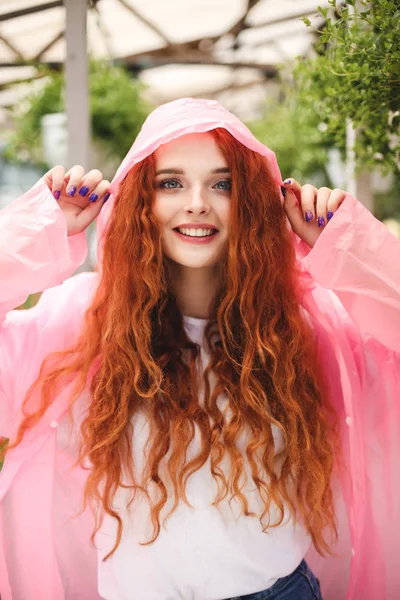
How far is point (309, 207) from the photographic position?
1.05m

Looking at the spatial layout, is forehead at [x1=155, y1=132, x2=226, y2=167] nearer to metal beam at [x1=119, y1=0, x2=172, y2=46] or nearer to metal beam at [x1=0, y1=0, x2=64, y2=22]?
metal beam at [x1=0, y1=0, x2=64, y2=22]

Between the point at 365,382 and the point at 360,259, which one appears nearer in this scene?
the point at 360,259

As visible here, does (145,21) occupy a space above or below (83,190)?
above

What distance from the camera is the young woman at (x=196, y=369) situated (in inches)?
40.4

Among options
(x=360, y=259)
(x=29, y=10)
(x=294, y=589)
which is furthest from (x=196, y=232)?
(x=29, y=10)

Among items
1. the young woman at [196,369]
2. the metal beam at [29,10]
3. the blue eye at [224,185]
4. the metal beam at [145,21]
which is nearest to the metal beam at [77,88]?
the metal beam at [29,10]

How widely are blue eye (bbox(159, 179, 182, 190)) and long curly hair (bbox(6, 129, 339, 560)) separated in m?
0.02

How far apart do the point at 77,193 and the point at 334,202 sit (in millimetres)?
472

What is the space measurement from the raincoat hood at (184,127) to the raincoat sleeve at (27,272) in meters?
0.14

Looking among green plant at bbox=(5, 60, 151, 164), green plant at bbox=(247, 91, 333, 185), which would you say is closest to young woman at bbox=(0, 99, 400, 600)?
green plant at bbox=(247, 91, 333, 185)

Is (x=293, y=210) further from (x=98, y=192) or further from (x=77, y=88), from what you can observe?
(x=77, y=88)

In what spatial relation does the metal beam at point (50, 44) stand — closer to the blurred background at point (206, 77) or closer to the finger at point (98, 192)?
the blurred background at point (206, 77)

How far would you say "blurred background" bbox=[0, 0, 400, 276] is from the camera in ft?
3.42

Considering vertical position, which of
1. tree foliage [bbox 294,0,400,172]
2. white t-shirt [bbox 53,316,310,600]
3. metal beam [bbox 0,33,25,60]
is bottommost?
white t-shirt [bbox 53,316,310,600]
